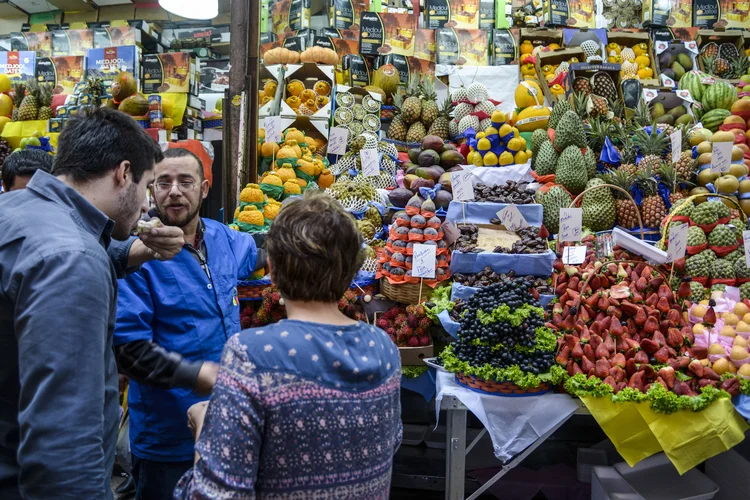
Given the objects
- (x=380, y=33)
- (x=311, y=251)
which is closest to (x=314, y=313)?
(x=311, y=251)

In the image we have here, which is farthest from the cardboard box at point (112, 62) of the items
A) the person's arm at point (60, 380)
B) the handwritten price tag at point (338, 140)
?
the person's arm at point (60, 380)

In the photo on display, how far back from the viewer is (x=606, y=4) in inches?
250

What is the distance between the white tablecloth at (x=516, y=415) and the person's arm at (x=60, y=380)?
1789 millimetres

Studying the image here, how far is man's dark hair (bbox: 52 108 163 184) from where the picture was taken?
52.4 inches

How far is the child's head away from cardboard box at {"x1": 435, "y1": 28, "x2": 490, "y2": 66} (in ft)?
16.8

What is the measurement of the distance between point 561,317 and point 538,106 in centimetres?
256

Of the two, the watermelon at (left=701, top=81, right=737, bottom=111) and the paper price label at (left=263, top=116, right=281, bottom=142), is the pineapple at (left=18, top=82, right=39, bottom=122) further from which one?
the watermelon at (left=701, top=81, right=737, bottom=111)

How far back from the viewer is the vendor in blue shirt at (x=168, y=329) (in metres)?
1.82

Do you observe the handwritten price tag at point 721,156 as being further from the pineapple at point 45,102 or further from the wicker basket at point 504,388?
the pineapple at point 45,102

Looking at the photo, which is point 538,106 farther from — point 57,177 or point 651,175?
point 57,177

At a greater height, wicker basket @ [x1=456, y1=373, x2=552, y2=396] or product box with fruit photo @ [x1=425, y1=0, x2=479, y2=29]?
product box with fruit photo @ [x1=425, y1=0, x2=479, y2=29]

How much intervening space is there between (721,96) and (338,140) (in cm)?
318

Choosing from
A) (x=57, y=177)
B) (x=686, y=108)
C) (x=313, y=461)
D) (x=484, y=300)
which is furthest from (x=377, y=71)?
(x=313, y=461)

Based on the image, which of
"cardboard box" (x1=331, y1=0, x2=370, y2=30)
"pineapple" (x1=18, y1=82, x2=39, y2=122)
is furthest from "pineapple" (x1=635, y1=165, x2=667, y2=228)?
"pineapple" (x1=18, y1=82, x2=39, y2=122)
